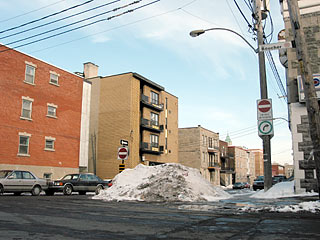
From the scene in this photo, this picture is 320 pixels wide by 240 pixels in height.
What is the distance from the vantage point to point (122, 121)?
39.8m

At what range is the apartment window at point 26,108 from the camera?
28359 mm

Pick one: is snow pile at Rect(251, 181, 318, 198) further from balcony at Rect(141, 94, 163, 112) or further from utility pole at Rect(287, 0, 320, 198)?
balcony at Rect(141, 94, 163, 112)

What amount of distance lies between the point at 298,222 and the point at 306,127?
760 cm

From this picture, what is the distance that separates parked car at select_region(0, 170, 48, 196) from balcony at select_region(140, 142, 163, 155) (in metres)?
22.4

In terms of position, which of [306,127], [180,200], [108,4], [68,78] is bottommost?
[180,200]

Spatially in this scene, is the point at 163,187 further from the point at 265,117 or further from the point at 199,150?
the point at 199,150

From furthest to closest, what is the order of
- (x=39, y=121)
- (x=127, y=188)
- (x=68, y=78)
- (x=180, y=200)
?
(x=68, y=78) → (x=39, y=121) → (x=127, y=188) → (x=180, y=200)

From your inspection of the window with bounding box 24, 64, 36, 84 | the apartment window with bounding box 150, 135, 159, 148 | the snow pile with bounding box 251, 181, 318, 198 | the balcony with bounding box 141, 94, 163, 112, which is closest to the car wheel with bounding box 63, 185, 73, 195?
the snow pile with bounding box 251, 181, 318, 198

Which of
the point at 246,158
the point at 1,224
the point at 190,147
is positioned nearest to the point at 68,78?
the point at 1,224

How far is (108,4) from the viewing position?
13.6 metres

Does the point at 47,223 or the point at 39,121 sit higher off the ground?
the point at 39,121

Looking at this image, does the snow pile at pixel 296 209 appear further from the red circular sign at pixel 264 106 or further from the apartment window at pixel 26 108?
the apartment window at pixel 26 108

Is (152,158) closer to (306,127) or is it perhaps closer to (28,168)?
(28,168)

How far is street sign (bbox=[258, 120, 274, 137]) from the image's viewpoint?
13.8m
